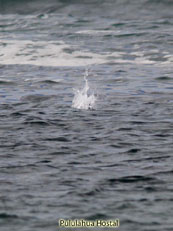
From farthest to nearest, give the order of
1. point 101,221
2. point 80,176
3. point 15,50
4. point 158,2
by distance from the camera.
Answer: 1. point 158,2
2. point 15,50
3. point 80,176
4. point 101,221

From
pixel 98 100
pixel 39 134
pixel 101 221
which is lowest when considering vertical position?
pixel 101 221

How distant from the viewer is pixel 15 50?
77.8 feet

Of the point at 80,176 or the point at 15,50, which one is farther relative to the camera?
the point at 15,50

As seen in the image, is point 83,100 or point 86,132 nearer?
point 86,132

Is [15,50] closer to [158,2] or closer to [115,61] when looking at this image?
[115,61]

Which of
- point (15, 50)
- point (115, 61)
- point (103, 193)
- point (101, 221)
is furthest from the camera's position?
point (15, 50)

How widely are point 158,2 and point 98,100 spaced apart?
→ 23820 millimetres

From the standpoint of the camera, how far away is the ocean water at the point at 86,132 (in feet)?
22.7

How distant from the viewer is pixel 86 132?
410 inches

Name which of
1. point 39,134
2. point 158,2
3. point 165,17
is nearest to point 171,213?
point 39,134

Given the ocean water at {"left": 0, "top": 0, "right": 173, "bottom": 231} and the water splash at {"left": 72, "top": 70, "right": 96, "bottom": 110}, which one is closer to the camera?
the ocean water at {"left": 0, "top": 0, "right": 173, "bottom": 231}

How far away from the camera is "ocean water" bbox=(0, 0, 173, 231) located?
6.93 m

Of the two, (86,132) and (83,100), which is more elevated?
(83,100)

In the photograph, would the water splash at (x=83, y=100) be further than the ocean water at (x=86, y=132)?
Yes
